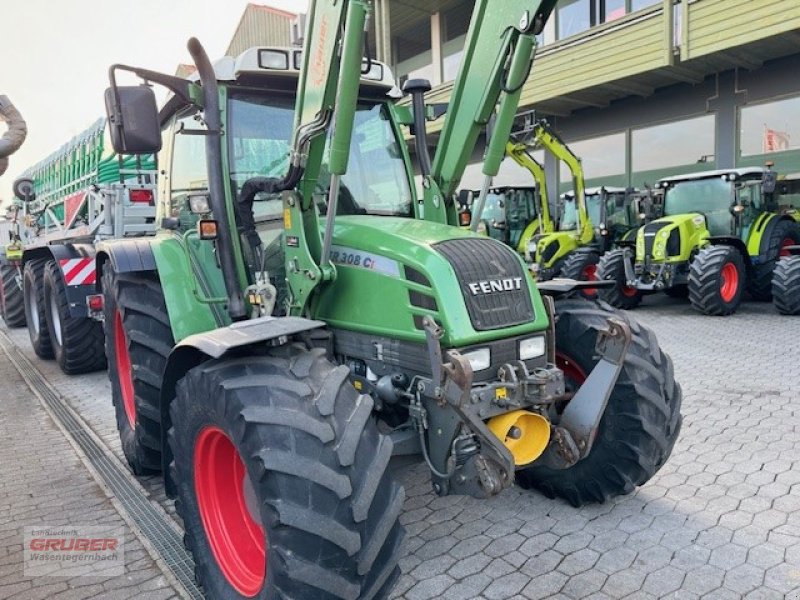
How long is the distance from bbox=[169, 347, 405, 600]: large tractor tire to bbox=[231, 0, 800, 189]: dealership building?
33.2 ft

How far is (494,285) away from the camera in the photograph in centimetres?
272

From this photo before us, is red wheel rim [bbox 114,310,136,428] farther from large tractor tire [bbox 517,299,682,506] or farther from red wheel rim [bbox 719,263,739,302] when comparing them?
red wheel rim [bbox 719,263,739,302]

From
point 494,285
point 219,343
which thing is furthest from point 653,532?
point 219,343

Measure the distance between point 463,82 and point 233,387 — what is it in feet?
6.72

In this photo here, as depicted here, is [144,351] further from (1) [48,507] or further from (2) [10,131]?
(2) [10,131]

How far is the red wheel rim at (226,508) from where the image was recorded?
2.66m

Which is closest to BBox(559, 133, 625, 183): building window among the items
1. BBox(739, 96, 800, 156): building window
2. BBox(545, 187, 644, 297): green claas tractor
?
BBox(545, 187, 644, 297): green claas tractor

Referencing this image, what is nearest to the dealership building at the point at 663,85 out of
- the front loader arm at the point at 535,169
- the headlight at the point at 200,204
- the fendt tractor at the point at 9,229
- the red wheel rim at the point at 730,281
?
the front loader arm at the point at 535,169

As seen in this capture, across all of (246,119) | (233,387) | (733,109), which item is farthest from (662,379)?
(733,109)

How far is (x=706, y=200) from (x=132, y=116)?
10.3m

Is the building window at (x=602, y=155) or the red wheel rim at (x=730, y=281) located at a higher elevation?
the building window at (x=602, y=155)

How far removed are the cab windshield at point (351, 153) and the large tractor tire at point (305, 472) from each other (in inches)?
46.0

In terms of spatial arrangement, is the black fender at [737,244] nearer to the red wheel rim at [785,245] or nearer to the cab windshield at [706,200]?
the cab windshield at [706,200]

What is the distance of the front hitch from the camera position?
2.77 meters
